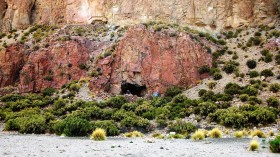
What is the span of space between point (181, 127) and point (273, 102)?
10240mm

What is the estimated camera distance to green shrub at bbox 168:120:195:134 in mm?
29409

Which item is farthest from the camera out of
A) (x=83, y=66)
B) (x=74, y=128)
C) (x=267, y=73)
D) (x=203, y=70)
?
(x=83, y=66)

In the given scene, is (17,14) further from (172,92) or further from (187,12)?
(172,92)

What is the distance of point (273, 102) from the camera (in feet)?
112

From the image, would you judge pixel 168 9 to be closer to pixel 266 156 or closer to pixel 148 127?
pixel 148 127

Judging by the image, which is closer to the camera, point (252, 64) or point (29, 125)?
point (29, 125)

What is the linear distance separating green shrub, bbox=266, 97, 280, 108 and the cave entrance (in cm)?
1343

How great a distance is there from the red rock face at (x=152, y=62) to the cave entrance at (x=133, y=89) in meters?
0.46

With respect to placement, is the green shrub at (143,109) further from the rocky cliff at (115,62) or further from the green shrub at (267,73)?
the green shrub at (267,73)

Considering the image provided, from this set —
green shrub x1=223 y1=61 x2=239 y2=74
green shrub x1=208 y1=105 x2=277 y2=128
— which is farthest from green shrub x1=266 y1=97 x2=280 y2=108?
green shrub x1=223 y1=61 x2=239 y2=74

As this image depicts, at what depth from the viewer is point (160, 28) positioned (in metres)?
45.2

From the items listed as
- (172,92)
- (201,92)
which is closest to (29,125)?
(172,92)

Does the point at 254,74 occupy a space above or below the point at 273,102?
above

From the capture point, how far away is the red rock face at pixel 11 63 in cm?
4412
